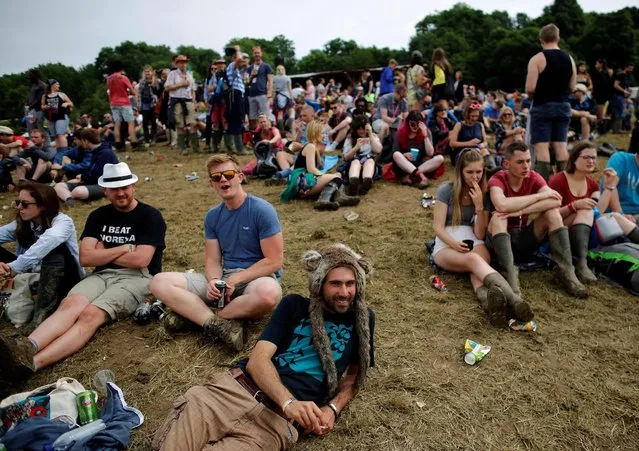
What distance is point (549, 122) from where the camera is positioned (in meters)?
5.72

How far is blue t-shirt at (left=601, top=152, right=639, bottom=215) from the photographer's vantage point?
482 cm

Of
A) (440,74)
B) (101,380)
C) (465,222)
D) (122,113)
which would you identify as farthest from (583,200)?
(122,113)

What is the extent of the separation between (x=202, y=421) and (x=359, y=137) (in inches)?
231

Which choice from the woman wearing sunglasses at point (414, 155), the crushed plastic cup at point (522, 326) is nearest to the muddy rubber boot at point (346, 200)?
the woman wearing sunglasses at point (414, 155)

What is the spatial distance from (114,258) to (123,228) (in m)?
0.27

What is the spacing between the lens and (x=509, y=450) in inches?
95.0

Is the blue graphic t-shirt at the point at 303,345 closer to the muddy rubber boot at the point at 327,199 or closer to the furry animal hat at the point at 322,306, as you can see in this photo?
the furry animal hat at the point at 322,306

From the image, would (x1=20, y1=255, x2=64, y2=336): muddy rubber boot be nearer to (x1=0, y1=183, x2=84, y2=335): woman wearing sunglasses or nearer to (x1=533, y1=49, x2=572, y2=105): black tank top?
(x1=0, y1=183, x2=84, y2=335): woman wearing sunglasses

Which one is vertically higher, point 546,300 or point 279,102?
point 279,102

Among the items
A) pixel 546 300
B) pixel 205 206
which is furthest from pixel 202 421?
pixel 205 206

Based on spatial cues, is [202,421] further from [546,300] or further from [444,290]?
[546,300]

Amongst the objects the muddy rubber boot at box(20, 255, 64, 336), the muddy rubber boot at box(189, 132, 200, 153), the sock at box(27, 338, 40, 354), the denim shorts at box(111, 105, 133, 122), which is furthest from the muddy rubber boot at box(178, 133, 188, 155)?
the sock at box(27, 338, 40, 354)

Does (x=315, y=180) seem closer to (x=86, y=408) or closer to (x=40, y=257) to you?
(x=40, y=257)

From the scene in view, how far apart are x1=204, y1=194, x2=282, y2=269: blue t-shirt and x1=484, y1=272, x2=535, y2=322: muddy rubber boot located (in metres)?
1.89
